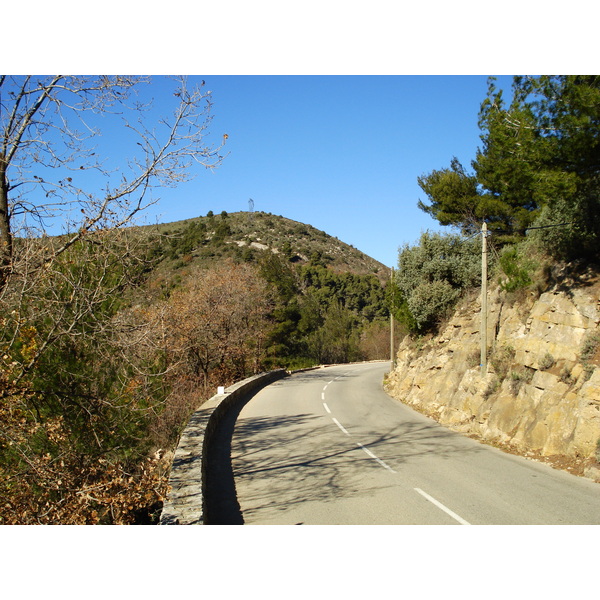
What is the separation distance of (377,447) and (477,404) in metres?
4.27

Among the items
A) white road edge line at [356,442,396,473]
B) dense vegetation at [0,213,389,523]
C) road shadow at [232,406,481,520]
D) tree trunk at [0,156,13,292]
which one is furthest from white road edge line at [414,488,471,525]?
tree trunk at [0,156,13,292]

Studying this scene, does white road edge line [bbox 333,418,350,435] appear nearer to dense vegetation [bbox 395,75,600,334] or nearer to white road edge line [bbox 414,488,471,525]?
white road edge line [bbox 414,488,471,525]

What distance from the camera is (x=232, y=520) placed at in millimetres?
7387

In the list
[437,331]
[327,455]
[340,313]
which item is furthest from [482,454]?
[340,313]

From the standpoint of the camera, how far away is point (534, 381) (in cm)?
1248

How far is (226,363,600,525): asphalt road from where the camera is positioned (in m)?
7.46

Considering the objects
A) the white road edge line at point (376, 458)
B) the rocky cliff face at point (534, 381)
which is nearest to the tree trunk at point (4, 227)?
the white road edge line at point (376, 458)

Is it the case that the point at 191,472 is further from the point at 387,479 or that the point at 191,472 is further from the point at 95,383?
the point at 387,479

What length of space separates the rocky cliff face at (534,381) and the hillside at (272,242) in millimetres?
45370

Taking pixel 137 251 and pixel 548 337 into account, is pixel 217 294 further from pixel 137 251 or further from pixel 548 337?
pixel 137 251

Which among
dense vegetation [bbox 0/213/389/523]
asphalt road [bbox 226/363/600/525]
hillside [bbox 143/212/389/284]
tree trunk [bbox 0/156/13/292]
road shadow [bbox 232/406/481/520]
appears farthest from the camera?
hillside [bbox 143/212/389/284]

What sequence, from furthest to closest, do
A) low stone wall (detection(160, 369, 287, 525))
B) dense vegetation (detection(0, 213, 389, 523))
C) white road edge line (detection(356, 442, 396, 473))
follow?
white road edge line (detection(356, 442, 396, 473))
dense vegetation (detection(0, 213, 389, 523))
low stone wall (detection(160, 369, 287, 525))

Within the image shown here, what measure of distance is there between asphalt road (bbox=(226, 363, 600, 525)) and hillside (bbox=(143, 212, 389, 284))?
4799 centimetres

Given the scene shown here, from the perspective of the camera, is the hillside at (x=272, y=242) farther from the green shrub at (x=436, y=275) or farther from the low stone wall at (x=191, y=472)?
the low stone wall at (x=191, y=472)
